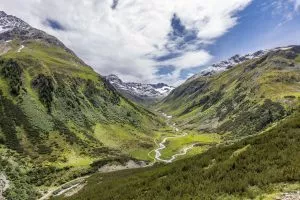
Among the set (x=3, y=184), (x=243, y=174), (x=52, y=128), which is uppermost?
(x=52, y=128)

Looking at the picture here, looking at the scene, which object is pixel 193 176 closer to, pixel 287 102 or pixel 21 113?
pixel 21 113

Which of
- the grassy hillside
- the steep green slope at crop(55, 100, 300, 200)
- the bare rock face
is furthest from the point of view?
the grassy hillside

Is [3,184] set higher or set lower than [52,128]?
lower

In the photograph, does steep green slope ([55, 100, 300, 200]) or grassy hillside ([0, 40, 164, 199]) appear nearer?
steep green slope ([55, 100, 300, 200])

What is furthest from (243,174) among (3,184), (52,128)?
(52,128)

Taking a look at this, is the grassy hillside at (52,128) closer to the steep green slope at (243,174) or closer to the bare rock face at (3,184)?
the bare rock face at (3,184)

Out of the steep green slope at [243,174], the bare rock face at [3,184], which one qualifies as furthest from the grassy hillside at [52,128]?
the steep green slope at [243,174]

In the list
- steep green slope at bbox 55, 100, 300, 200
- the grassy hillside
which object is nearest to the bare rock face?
the grassy hillside

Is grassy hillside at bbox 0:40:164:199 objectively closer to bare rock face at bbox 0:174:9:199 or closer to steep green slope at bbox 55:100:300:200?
bare rock face at bbox 0:174:9:199

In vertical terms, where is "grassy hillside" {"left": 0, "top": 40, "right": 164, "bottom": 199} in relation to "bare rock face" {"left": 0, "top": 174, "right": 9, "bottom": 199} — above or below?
above

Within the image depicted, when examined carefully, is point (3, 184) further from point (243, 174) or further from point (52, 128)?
point (243, 174)

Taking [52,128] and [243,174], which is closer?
[243,174]
